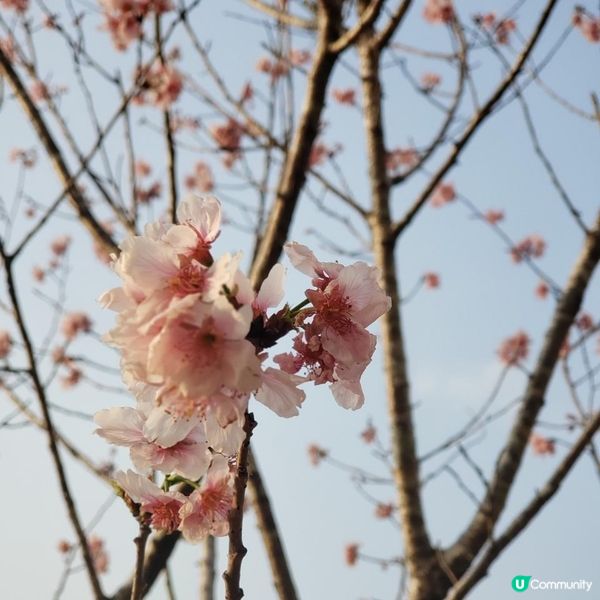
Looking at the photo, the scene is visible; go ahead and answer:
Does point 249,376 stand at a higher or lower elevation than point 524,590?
lower

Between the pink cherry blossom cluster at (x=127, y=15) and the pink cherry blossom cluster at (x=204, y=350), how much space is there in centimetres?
274

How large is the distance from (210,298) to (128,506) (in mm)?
458

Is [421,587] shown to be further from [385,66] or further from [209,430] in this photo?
[385,66]

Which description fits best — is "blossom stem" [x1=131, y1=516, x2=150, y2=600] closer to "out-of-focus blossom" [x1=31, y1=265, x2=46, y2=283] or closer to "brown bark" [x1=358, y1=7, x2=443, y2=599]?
"brown bark" [x1=358, y1=7, x2=443, y2=599]

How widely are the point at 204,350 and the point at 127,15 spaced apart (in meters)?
3.14

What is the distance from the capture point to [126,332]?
77 centimetres

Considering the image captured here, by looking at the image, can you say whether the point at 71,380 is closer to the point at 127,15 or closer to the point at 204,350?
the point at 127,15

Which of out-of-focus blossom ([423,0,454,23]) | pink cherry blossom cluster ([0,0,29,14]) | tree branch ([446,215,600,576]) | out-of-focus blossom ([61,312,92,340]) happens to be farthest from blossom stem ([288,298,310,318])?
out-of-focus blossom ([61,312,92,340])

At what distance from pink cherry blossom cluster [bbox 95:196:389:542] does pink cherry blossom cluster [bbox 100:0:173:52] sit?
2.74 meters

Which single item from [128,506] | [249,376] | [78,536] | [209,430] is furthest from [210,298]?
[78,536]

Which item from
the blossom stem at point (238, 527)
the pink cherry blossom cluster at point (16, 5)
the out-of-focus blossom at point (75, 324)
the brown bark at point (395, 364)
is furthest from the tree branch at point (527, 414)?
the out-of-focus blossom at point (75, 324)

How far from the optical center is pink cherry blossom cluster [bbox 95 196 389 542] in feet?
2.45

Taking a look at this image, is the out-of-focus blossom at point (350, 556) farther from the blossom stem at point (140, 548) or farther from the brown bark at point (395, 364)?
the blossom stem at point (140, 548)

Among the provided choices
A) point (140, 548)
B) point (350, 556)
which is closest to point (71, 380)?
point (350, 556)
